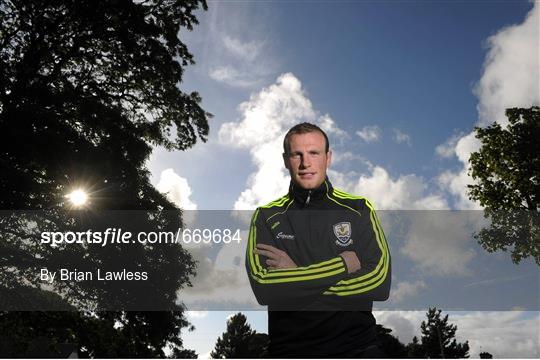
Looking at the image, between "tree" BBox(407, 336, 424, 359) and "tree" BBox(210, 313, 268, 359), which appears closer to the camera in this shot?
"tree" BBox(407, 336, 424, 359)

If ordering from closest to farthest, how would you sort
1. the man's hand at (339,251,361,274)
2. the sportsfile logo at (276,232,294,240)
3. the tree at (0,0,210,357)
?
the man's hand at (339,251,361,274)
the sportsfile logo at (276,232,294,240)
the tree at (0,0,210,357)

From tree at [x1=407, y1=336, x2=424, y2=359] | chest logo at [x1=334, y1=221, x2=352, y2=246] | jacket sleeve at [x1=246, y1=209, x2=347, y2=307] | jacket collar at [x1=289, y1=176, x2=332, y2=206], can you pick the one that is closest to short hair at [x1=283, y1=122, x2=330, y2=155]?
jacket collar at [x1=289, y1=176, x2=332, y2=206]

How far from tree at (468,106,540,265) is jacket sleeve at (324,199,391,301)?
793 inches

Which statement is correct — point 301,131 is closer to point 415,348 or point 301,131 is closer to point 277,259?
point 277,259

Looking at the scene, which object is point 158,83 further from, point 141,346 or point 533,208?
point 533,208

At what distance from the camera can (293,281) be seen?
323 centimetres

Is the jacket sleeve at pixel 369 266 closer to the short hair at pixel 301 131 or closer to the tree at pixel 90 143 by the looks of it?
the short hair at pixel 301 131

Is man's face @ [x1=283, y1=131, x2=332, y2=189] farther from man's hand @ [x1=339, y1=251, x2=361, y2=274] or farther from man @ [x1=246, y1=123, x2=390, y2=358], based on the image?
man's hand @ [x1=339, y1=251, x2=361, y2=274]

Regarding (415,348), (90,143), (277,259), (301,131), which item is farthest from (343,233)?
(415,348)

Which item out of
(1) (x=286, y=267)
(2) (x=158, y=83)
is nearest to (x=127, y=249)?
(2) (x=158, y=83)

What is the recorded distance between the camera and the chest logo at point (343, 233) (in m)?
3.41

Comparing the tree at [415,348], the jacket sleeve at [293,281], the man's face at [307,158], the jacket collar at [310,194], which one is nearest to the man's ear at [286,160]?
the man's face at [307,158]

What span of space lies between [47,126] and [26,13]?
146 inches

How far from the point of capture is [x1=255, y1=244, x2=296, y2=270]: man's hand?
3395 millimetres
